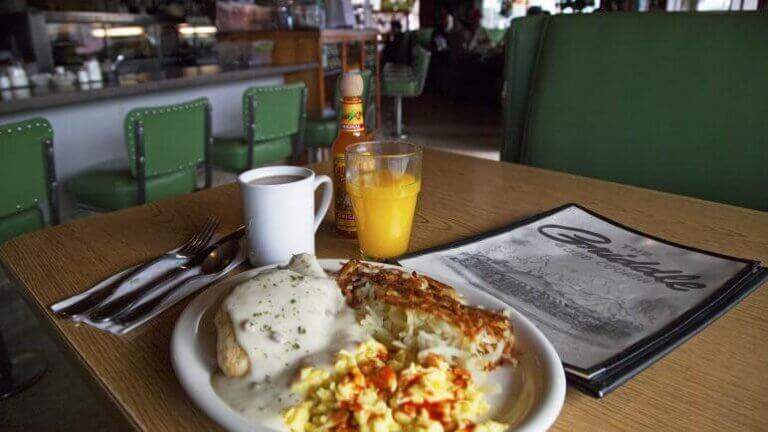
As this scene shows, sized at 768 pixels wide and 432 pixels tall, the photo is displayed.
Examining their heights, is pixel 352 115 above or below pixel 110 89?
above

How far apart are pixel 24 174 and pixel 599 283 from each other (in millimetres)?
2208

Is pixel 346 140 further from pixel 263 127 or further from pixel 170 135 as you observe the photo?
pixel 263 127

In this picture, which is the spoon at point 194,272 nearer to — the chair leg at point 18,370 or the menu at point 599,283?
the menu at point 599,283

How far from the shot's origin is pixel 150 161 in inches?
104

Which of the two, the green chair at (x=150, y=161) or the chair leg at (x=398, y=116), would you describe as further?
the chair leg at (x=398, y=116)

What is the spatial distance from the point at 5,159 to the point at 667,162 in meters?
2.34

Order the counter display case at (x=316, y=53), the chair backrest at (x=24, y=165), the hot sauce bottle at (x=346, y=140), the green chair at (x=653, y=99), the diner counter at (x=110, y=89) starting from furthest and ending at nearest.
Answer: the counter display case at (x=316, y=53) → the diner counter at (x=110, y=89) → the chair backrest at (x=24, y=165) → the green chair at (x=653, y=99) → the hot sauce bottle at (x=346, y=140)

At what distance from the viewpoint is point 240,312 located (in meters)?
0.58

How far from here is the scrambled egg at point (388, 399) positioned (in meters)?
0.47

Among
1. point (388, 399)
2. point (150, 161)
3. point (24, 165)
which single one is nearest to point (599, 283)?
point (388, 399)

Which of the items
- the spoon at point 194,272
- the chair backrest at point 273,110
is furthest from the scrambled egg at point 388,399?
the chair backrest at point 273,110

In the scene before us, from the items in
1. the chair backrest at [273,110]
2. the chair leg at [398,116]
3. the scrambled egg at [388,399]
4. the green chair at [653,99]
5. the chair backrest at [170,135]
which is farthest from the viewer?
the chair leg at [398,116]

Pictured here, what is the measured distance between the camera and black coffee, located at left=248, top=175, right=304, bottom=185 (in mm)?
859

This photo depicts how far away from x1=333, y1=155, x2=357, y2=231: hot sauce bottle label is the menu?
0.18 meters
